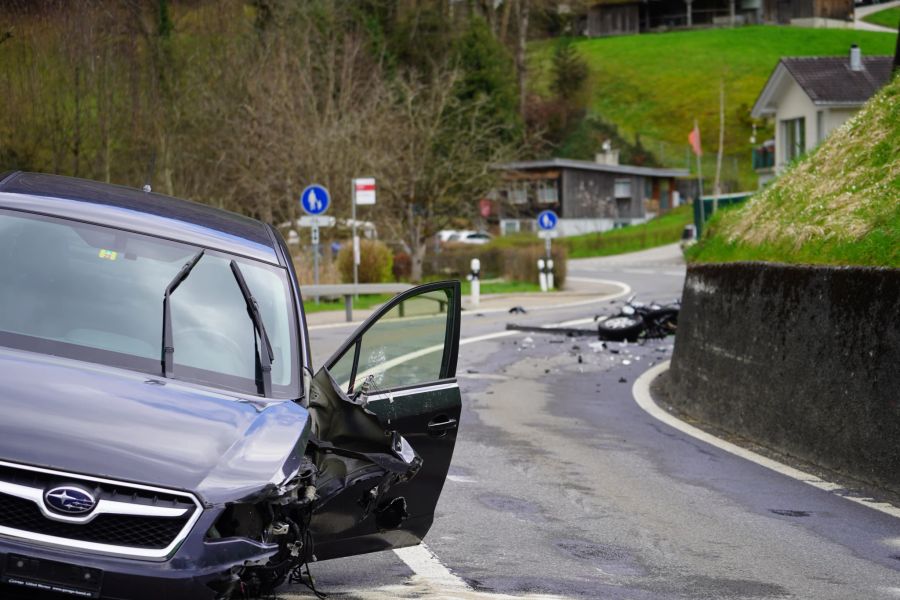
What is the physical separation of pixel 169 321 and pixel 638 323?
768 inches

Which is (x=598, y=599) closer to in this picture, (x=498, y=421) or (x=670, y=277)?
(x=498, y=421)

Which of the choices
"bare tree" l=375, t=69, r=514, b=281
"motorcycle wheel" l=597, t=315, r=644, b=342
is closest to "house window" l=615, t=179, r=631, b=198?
"bare tree" l=375, t=69, r=514, b=281

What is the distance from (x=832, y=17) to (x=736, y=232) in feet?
451

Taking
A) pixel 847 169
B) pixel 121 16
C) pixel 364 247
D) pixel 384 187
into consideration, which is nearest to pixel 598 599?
pixel 847 169

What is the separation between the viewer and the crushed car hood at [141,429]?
173 inches

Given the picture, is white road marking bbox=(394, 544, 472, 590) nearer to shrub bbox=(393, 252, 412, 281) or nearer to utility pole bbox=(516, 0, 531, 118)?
shrub bbox=(393, 252, 412, 281)

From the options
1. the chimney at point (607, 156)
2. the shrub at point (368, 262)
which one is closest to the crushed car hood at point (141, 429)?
the shrub at point (368, 262)

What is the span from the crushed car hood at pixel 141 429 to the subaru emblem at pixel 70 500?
0.07 metres

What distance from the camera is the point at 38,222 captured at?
5961 mm

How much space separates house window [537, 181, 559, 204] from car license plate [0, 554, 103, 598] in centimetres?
9511

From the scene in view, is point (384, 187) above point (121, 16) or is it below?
below

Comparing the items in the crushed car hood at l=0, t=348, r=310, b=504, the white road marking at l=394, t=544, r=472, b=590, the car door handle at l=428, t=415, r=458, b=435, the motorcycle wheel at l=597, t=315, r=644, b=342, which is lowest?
the motorcycle wheel at l=597, t=315, r=644, b=342

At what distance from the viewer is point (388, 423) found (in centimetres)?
606

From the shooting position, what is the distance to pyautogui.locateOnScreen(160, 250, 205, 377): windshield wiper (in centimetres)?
544
